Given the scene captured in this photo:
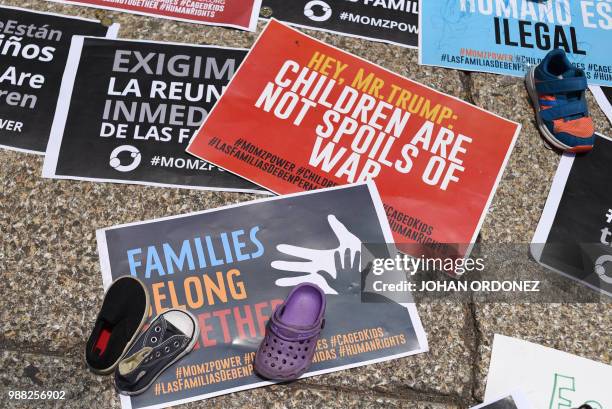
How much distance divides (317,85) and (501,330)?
0.73 metres

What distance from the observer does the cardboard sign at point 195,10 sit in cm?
149

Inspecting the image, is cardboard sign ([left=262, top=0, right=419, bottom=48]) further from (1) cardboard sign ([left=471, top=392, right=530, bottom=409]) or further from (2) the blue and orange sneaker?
(1) cardboard sign ([left=471, top=392, right=530, bottom=409])

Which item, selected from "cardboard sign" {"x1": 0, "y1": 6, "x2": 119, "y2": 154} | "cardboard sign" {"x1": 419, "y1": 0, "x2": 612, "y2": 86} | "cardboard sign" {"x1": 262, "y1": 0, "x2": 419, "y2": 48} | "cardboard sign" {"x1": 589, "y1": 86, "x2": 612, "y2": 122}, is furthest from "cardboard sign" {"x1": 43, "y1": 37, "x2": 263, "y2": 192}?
"cardboard sign" {"x1": 589, "y1": 86, "x2": 612, "y2": 122}

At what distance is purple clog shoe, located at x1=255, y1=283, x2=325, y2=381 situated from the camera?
1133mm

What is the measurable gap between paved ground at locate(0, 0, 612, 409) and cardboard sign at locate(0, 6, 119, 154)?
2.6 inches

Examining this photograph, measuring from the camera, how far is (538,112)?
142 centimetres

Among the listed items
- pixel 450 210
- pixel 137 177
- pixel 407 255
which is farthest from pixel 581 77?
pixel 137 177

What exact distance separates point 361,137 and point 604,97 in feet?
2.20

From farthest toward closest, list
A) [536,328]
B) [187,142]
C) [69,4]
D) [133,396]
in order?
[69,4]
[187,142]
[536,328]
[133,396]

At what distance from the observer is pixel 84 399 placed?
1148 millimetres

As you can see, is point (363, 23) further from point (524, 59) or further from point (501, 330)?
point (501, 330)

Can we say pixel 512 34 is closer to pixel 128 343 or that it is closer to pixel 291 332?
pixel 291 332

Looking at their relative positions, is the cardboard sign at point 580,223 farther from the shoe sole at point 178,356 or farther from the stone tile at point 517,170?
the shoe sole at point 178,356

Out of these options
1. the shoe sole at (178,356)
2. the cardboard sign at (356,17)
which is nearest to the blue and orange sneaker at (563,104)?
the cardboard sign at (356,17)
